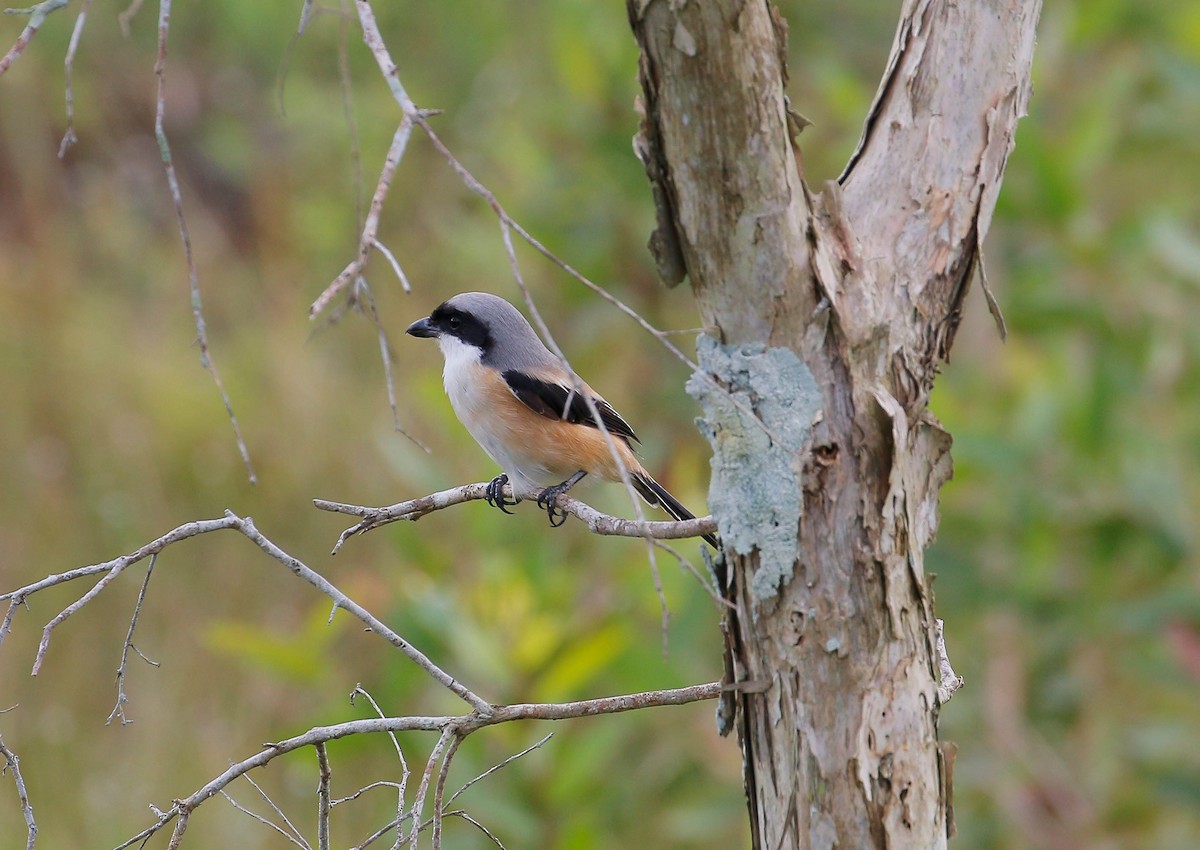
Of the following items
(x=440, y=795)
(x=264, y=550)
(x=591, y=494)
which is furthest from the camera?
(x=591, y=494)

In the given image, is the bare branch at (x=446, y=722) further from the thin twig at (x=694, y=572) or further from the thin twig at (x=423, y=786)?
the thin twig at (x=694, y=572)

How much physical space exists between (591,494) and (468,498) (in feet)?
6.20

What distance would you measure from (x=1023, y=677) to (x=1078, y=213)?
1672 mm

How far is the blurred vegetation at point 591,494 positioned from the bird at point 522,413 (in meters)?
0.35

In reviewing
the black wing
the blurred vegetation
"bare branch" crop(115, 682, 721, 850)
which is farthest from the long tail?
"bare branch" crop(115, 682, 721, 850)

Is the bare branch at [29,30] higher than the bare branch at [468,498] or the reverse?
higher

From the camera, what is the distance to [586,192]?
16.1ft

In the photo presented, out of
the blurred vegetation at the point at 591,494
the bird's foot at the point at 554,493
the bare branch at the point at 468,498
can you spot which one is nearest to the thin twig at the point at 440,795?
the bare branch at the point at 468,498

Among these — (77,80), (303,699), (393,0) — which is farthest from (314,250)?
(303,699)

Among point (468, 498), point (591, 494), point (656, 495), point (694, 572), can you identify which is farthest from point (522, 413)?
point (694, 572)

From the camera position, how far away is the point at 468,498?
2.40 metres

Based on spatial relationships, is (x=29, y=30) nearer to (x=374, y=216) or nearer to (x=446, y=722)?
(x=374, y=216)

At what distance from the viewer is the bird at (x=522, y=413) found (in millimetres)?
3404

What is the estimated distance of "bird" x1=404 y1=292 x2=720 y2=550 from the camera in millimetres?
3404
